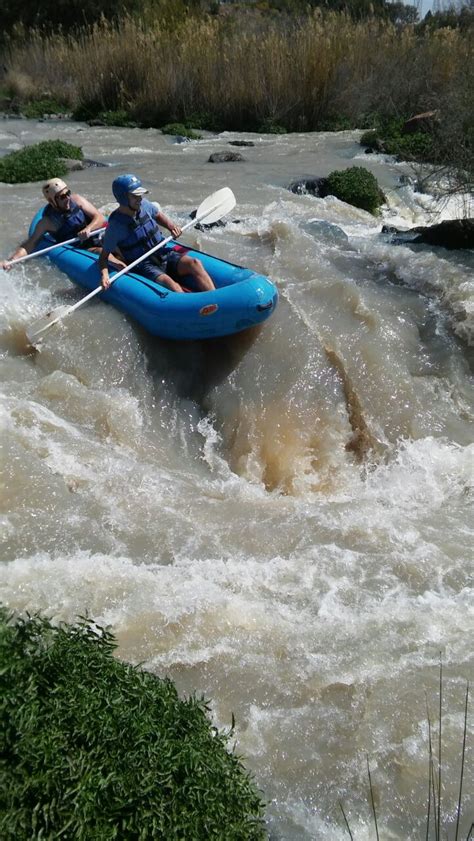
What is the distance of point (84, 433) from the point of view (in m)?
4.75

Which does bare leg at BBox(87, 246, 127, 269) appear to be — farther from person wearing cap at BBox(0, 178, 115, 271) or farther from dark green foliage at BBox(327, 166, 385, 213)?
dark green foliage at BBox(327, 166, 385, 213)

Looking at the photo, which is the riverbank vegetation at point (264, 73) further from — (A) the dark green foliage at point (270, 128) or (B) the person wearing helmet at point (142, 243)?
(B) the person wearing helmet at point (142, 243)

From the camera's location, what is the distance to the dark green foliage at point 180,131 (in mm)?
14148

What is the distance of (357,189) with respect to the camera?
9.63 meters

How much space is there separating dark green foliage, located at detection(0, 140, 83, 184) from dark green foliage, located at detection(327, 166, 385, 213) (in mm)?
4118

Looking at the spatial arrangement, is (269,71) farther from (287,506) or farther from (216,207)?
(287,506)

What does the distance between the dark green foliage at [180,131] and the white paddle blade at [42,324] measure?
9.75 metres

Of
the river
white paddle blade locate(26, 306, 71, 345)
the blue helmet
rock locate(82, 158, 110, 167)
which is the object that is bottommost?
rock locate(82, 158, 110, 167)

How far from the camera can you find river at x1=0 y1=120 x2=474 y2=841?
9.50 feet

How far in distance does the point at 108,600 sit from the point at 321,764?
1217 mm

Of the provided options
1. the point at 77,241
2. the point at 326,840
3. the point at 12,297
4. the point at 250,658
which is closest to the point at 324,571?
the point at 250,658

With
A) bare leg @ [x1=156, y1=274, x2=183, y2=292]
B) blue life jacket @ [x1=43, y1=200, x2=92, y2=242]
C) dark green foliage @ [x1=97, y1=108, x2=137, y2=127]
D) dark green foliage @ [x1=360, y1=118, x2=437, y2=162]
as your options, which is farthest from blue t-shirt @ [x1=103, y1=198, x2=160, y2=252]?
dark green foliage @ [x1=97, y1=108, x2=137, y2=127]

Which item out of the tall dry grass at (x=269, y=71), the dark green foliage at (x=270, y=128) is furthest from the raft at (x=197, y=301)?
the dark green foliage at (x=270, y=128)

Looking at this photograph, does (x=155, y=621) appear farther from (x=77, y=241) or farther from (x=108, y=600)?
(x=77, y=241)
